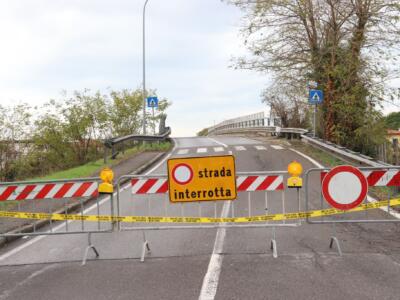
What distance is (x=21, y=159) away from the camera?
28.0 m

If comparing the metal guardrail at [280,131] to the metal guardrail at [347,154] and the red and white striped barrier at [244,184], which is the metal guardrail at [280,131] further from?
the red and white striped barrier at [244,184]

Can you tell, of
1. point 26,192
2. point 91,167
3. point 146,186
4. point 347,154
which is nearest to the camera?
point 146,186

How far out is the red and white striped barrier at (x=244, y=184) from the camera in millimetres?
6832

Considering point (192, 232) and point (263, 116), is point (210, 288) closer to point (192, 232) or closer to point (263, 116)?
point (192, 232)

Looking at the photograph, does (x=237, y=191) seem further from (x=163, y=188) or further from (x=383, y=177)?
(x=383, y=177)

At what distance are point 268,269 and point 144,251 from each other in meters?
1.77

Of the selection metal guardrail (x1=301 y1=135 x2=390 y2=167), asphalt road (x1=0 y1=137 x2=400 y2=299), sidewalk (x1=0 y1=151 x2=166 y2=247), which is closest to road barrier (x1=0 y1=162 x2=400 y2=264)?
sidewalk (x1=0 y1=151 x2=166 y2=247)

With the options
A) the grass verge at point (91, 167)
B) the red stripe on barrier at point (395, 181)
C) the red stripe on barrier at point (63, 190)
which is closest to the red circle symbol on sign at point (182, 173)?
the red stripe on barrier at point (63, 190)

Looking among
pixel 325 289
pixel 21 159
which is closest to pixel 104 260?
pixel 325 289

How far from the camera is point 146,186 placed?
22.7ft

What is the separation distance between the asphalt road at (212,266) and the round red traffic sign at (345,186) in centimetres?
64

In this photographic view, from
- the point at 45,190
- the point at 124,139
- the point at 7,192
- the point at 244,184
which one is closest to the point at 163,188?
the point at 244,184

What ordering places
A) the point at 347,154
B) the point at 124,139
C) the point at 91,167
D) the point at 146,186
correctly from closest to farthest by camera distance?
the point at 146,186 → the point at 347,154 → the point at 91,167 → the point at 124,139

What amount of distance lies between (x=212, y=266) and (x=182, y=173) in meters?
1.58
